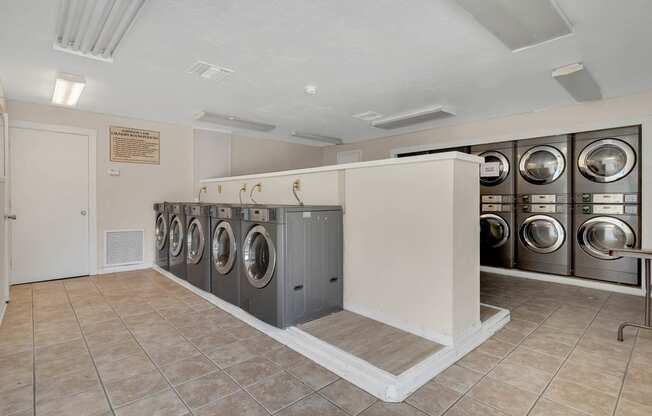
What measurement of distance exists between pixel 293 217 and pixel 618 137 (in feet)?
13.7

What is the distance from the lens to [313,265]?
272 cm

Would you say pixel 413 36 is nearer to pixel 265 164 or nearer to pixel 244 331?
pixel 244 331

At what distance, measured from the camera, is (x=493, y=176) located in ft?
16.3

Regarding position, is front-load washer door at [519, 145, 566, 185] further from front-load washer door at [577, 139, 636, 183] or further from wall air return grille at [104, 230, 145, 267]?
wall air return grille at [104, 230, 145, 267]

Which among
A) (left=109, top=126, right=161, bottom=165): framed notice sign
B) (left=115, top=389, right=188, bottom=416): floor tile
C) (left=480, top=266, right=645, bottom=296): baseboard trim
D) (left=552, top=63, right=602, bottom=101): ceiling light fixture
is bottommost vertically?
(left=115, top=389, right=188, bottom=416): floor tile

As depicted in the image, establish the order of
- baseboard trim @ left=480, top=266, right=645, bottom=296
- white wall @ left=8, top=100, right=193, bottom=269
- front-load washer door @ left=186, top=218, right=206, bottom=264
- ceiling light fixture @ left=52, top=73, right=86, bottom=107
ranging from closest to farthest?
ceiling light fixture @ left=52, top=73, right=86, bottom=107
front-load washer door @ left=186, top=218, right=206, bottom=264
baseboard trim @ left=480, top=266, right=645, bottom=296
white wall @ left=8, top=100, right=193, bottom=269

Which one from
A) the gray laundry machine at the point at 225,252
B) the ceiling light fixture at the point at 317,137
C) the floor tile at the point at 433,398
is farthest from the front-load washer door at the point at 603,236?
the ceiling light fixture at the point at 317,137

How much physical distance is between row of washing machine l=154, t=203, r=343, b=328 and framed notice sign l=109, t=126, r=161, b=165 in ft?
7.09

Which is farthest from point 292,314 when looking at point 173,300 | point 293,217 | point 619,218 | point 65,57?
point 619,218

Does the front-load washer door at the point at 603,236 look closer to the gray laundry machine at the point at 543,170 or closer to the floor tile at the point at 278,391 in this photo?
the gray laundry machine at the point at 543,170

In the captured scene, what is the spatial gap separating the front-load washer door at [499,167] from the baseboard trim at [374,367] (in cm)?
268

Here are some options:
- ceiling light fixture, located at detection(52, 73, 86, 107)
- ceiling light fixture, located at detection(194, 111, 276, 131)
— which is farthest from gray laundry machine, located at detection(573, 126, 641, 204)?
ceiling light fixture, located at detection(52, 73, 86, 107)

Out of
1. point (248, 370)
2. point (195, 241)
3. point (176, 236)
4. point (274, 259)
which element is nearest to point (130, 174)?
point (176, 236)

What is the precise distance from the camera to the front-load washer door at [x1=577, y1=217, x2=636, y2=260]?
12.8 feet
